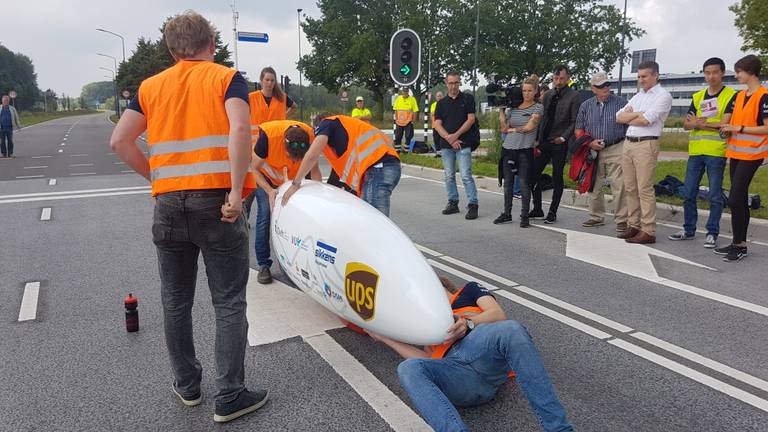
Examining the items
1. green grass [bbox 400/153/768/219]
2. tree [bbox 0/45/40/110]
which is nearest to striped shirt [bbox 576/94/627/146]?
green grass [bbox 400/153/768/219]

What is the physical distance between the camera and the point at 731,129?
5664mm

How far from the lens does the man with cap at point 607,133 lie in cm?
696

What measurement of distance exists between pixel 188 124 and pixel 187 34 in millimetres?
447

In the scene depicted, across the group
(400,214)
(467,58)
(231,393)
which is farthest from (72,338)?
(467,58)

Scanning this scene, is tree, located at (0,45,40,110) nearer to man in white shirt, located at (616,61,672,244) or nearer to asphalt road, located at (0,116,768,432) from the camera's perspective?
asphalt road, located at (0,116,768,432)

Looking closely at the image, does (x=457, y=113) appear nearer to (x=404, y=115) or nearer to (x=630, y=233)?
(x=630, y=233)

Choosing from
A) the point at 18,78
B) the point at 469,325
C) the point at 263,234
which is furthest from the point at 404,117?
the point at 18,78

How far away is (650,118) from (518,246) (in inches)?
83.2

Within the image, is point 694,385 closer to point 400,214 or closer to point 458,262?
point 458,262

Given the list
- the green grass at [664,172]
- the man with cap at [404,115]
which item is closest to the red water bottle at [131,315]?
the green grass at [664,172]

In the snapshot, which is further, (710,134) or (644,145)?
(644,145)

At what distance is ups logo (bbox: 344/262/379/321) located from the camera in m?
3.12

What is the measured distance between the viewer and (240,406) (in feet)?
9.32

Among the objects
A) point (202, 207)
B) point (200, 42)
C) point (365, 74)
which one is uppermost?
point (365, 74)
